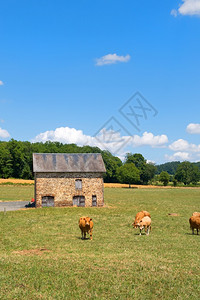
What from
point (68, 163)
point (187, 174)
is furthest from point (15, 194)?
point (187, 174)

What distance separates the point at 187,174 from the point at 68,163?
350ft

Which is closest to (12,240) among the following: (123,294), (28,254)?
(28,254)

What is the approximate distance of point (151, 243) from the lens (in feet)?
69.7

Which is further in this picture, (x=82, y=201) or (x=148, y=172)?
(x=148, y=172)

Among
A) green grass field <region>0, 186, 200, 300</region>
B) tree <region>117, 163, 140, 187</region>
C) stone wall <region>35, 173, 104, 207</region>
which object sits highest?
tree <region>117, 163, 140, 187</region>

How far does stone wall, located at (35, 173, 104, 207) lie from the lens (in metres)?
49.7

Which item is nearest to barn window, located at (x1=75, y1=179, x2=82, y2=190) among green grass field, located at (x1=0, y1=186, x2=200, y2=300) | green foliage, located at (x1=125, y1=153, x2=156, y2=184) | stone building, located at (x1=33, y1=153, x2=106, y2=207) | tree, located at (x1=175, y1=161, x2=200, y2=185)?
stone building, located at (x1=33, y1=153, x2=106, y2=207)

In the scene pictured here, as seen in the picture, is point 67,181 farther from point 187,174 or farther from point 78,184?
point 187,174

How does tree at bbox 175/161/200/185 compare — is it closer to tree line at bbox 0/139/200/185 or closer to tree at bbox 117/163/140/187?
tree line at bbox 0/139/200/185

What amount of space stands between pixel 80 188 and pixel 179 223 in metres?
22.2

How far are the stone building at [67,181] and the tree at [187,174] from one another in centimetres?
10356

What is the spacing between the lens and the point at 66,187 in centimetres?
5069

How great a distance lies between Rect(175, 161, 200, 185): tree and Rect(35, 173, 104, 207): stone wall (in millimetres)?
104417

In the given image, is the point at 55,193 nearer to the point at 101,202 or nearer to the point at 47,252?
the point at 101,202
